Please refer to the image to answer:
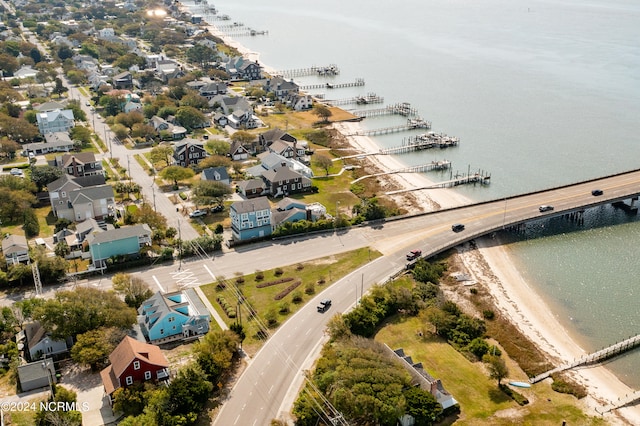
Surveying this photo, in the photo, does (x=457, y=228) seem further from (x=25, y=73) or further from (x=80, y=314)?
(x=25, y=73)

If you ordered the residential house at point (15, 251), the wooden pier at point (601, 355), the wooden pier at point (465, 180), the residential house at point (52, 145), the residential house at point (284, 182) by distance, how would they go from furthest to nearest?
the residential house at point (52, 145) < the wooden pier at point (465, 180) < the residential house at point (284, 182) < the residential house at point (15, 251) < the wooden pier at point (601, 355)

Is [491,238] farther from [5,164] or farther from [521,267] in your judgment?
[5,164]

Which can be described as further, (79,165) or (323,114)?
(323,114)

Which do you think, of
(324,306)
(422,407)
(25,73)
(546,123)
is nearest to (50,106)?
(25,73)

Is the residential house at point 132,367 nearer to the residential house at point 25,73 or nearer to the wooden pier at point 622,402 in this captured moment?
the wooden pier at point 622,402

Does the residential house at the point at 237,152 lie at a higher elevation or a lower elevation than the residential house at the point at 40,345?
higher

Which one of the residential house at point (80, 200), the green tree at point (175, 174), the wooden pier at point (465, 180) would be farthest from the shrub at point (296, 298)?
the wooden pier at point (465, 180)
